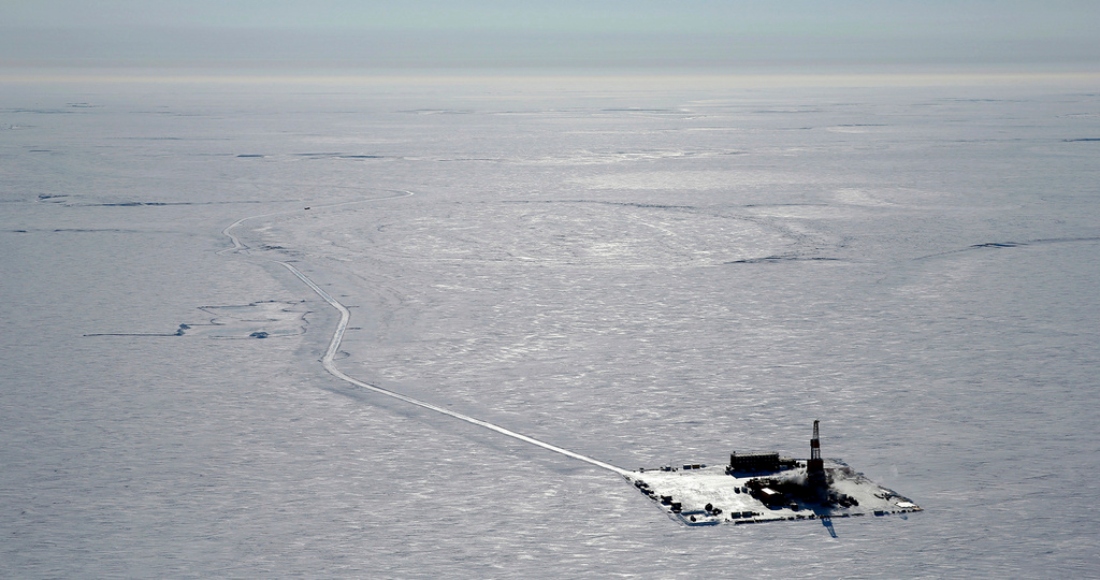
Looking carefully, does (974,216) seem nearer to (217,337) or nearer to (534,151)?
(217,337)

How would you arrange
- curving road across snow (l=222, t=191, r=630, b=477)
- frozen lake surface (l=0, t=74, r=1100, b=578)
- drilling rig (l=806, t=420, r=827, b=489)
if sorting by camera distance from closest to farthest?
frozen lake surface (l=0, t=74, r=1100, b=578) → drilling rig (l=806, t=420, r=827, b=489) → curving road across snow (l=222, t=191, r=630, b=477)

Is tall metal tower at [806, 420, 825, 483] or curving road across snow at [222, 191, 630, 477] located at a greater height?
tall metal tower at [806, 420, 825, 483]

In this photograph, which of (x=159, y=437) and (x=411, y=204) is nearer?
(x=159, y=437)

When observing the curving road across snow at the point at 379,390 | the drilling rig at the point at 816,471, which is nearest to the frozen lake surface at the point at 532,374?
the curving road across snow at the point at 379,390

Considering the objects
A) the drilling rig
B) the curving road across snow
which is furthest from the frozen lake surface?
the drilling rig

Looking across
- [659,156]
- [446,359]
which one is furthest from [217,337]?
[659,156]

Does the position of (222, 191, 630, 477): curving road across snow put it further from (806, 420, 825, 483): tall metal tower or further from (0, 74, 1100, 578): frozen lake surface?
(806, 420, 825, 483): tall metal tower

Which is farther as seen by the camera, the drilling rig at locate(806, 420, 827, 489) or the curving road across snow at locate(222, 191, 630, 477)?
the curving road across snow at locate(222, 191, 630, 477)

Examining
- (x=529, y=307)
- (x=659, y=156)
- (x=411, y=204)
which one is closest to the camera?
(x=529, y=307)
